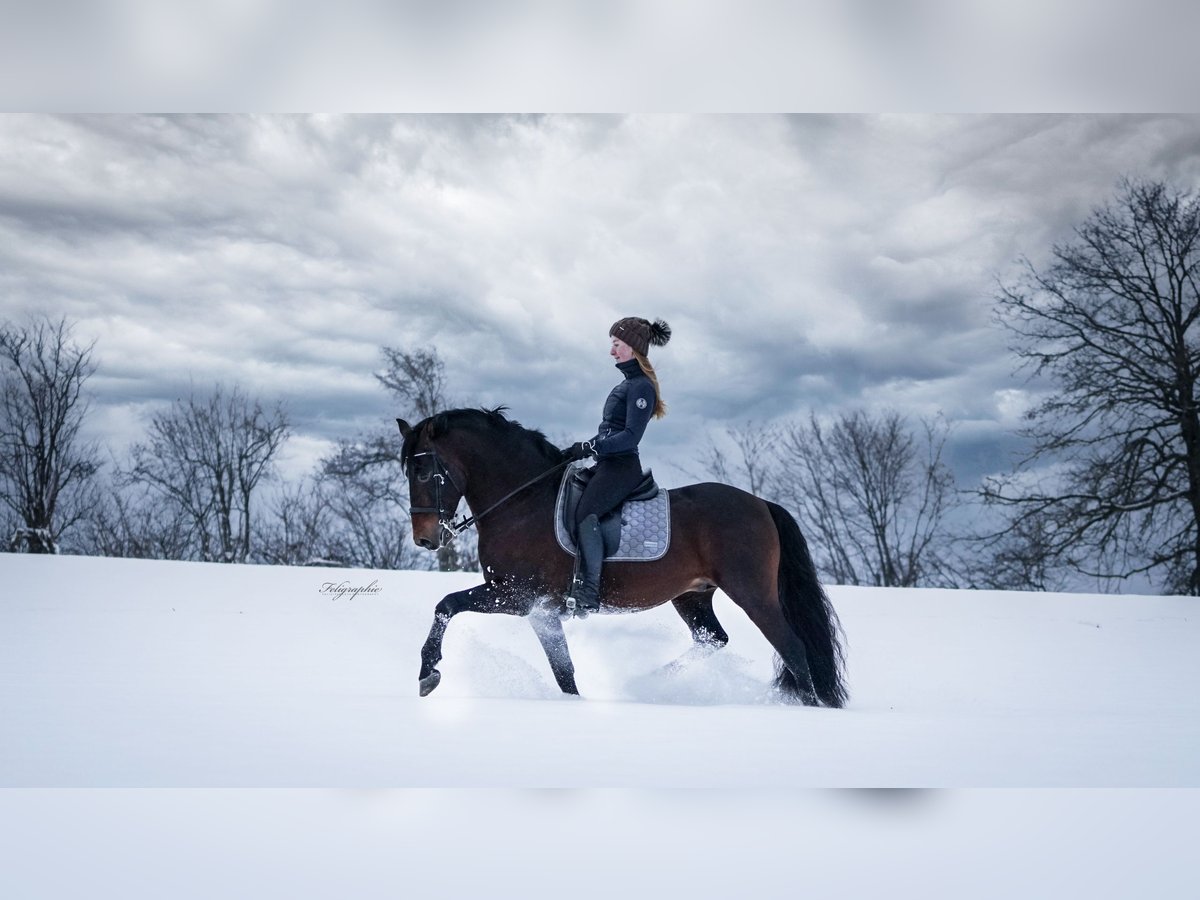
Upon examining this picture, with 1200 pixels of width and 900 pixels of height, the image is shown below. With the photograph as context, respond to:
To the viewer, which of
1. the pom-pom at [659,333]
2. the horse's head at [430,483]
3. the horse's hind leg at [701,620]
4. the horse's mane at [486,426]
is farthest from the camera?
the horse's hind leg at [701,620]

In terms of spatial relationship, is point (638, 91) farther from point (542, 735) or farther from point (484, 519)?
point (542, 735)

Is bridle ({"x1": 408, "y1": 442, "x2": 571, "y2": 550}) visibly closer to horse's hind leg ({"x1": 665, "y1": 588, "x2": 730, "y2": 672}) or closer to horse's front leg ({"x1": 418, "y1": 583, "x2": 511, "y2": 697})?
horse's front leg ({"x1": 418, "y1": 583, "x2": 511, "y2": 697})

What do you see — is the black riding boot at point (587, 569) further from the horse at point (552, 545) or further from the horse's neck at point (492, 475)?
the horse's neck at point (492, 475)

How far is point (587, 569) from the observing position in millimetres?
4055

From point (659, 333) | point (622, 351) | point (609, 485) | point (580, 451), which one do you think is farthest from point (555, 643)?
point (659, 333)

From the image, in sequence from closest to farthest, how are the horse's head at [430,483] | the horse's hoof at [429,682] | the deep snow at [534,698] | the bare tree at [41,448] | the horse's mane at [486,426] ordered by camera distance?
1. the deep snow at [534,698]
2. the horse's hoof at [429,682]
3. the horse's head at [430,483]
4. the horse's mane at [486,426]
5. the bare tree at [41,448]

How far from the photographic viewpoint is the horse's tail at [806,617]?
13.9ft

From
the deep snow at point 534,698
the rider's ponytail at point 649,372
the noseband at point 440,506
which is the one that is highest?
the rider's ponytail at point 649,372

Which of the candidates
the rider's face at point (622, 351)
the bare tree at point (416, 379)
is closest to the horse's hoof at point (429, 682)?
the rider's face at point (622, 351)

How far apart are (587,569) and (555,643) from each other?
→ 0.37 metres

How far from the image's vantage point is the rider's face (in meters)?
4.21

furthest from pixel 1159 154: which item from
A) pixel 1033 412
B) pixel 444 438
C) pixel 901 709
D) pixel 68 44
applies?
pixel 68 44

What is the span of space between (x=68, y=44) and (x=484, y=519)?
11.9 feet

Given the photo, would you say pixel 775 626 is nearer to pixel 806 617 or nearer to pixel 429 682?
pixel 806 617
